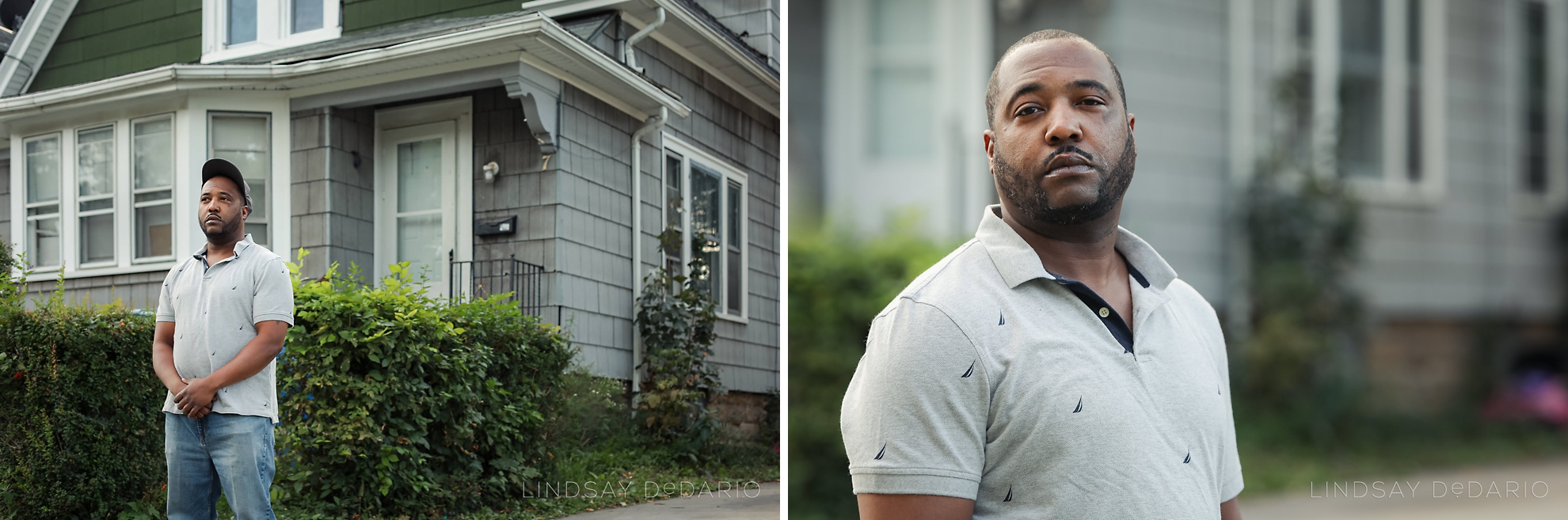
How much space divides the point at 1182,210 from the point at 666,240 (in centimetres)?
236

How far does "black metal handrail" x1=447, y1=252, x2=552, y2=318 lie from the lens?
8.68 feet

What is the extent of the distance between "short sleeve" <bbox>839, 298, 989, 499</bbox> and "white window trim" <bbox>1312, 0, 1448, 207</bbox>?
4131mm

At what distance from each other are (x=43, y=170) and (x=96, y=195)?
17cm

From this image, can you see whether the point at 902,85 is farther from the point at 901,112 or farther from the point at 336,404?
the point at 336,404

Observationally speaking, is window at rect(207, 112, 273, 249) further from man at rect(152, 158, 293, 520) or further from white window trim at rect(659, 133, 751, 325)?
white window trim at rect(659, 133, 751, 325)

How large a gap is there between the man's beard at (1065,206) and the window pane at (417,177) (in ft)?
6.42

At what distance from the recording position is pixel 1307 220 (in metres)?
4.11

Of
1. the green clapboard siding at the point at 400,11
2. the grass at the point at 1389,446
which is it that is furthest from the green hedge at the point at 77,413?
the grass at the point at 1389,446

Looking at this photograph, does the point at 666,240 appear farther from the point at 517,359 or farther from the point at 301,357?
the point at 301,357

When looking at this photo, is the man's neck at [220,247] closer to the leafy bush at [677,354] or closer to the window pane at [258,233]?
the window pane at [258,233]

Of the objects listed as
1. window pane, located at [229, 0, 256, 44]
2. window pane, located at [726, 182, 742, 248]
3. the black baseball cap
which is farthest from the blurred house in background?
the black baseball cap

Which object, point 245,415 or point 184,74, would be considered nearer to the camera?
point 245,415

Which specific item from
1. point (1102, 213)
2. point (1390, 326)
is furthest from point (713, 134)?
point (1390, 326)

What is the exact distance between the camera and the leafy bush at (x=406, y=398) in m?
2.64
